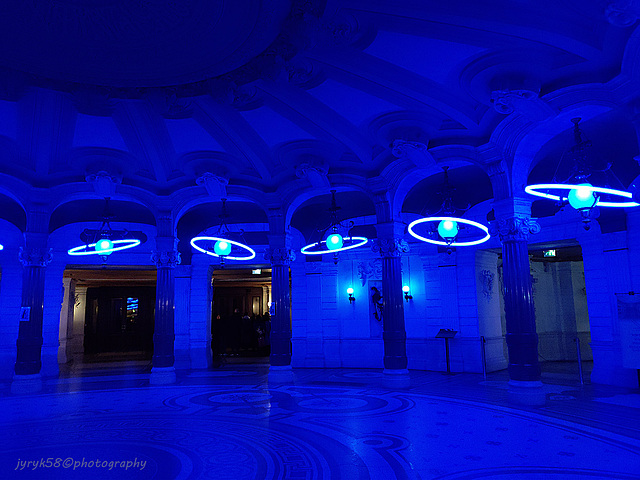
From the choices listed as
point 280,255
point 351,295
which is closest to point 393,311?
point 280,255

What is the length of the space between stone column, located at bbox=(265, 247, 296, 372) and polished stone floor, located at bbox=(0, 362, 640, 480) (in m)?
1.26

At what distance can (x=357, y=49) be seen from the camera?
27.1 feet

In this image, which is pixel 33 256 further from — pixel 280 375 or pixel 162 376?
pixel 280 375

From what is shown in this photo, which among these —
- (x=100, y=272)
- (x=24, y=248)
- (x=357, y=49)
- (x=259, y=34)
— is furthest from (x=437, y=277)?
(x=100, y=272)

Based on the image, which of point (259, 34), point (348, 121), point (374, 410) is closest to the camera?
point (259, 34)

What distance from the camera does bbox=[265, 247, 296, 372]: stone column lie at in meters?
13.7

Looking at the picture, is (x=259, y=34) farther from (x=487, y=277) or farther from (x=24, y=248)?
(x=487, y=277)

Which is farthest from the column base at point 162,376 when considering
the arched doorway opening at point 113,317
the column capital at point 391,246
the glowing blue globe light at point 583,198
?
the arched doorway opening at point 113,317

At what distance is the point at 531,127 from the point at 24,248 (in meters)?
13.8

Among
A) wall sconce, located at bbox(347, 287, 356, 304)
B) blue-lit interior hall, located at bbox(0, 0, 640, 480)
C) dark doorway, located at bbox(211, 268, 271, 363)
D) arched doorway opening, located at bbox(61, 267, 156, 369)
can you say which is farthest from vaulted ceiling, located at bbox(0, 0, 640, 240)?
arched doorway opening, located at bbox(61, 267, 156, 369)

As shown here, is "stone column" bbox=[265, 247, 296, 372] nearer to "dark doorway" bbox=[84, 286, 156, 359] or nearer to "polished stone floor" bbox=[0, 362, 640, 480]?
"polished stone floor" bbox=[0, 362, 640, 480]

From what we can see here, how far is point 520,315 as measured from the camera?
10.1 metres

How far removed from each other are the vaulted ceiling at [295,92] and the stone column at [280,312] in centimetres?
171

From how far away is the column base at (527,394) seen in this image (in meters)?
9.43
